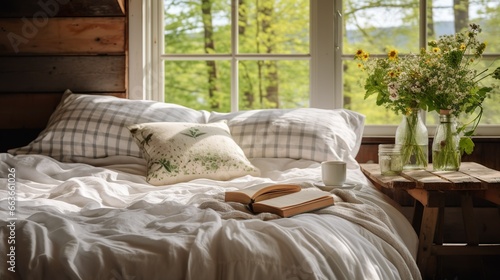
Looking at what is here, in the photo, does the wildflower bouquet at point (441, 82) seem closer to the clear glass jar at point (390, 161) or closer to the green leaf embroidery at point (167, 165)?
the clear glass jar at point (390, 161)

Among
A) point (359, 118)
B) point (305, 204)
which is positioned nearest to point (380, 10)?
point (359, 118)

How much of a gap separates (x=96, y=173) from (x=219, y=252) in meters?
1.21

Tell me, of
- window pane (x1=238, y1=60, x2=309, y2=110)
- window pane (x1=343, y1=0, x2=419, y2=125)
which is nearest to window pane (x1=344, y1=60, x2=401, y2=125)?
window pane (x1=343, y1=0, x2=419, y2=125)

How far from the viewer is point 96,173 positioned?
244 centimetres

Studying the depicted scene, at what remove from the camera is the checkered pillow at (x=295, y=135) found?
2.69 metres

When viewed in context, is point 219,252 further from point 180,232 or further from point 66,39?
point 66,39

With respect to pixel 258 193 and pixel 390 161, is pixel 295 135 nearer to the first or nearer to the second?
pixel 390 161

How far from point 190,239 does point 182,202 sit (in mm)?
552

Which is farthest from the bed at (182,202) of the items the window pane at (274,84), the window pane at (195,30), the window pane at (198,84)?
the window pane at (198,84)

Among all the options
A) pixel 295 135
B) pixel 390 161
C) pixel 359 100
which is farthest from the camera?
pixel 359 100

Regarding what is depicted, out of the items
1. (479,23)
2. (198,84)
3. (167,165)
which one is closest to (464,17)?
(479,23)

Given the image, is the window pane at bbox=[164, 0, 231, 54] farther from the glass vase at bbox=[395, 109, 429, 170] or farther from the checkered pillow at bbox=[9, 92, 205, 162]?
the glass vase at bbox=[395, 109, 429, 170]

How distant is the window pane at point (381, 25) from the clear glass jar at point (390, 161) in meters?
1.00

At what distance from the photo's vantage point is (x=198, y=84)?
19.4ft
